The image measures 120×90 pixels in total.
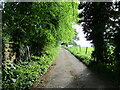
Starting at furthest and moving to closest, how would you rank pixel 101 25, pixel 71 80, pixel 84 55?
pixel 84 55 → pixel 101 25 → pixel 71 80

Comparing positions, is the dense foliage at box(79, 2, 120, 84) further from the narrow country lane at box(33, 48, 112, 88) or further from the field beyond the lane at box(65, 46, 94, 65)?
the field beyond the lane at box(65, 46, 94, 65)

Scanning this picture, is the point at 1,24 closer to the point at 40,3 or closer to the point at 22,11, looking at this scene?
the point at 22,11

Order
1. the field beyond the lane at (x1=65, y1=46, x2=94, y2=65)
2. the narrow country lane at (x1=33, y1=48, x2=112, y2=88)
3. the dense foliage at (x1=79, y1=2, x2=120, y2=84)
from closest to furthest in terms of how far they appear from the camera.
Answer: the narrow country lane at (x1=33, y1=48, x2=112, y2=88) < the dense foliage at (x1=79, y1=2, x2=120, y2=84) < the field beyond the lane at (x1=65, y1=46, x2=94, y2=65)

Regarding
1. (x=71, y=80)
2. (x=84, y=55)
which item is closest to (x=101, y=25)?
(x=71, y=80)

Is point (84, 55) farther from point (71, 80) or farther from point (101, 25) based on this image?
point (71, 80)

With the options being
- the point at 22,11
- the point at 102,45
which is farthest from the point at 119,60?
the point at 22,11

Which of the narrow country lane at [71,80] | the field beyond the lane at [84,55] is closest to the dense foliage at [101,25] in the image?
the narrow country lane at [71,80]

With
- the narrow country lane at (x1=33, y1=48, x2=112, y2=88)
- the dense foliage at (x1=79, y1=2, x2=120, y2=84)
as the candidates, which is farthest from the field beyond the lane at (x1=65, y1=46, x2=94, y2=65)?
the narrow country lane at (x1=33, y1=48, x2=112, y2=88)

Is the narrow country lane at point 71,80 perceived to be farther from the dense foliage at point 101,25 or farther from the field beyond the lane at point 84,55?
the field beyond the lane at point 84,55

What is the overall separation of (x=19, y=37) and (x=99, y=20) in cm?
509

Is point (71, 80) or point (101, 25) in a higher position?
point (101, 25)

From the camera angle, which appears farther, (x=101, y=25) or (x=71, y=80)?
(x=101, y=25)

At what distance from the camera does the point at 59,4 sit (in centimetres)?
532

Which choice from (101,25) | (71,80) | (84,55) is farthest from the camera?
(84,55)
